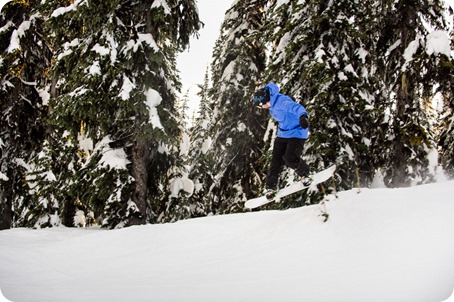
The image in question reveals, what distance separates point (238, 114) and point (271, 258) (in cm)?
985

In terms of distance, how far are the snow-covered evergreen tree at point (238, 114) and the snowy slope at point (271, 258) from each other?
7556mm

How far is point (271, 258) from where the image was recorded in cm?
396

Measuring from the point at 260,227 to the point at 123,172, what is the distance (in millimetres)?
4329

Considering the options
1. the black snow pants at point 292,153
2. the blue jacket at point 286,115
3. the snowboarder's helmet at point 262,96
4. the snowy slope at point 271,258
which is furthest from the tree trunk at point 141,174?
the blue jacket at point 286,115

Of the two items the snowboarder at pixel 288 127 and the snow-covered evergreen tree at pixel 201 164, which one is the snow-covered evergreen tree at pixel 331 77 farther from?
the snow-covered evergreen tree at pixel 201 164

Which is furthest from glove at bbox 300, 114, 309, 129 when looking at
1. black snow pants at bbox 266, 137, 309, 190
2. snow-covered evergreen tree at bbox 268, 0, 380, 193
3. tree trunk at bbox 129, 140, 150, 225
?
tree trunk at bbox 129, 140, 150, 225

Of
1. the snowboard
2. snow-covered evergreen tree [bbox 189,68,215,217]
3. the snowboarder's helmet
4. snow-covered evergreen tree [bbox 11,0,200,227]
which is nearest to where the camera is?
the snowboard

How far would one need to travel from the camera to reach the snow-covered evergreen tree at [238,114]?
1325cm

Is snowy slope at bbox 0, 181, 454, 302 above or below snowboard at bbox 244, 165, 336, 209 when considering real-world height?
below

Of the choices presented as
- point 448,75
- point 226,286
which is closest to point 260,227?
point 226,286

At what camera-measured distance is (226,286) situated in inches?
131

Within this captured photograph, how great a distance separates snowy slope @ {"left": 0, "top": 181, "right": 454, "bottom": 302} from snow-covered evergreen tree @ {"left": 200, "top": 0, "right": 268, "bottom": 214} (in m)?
7.56

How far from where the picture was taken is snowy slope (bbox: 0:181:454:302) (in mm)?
3016

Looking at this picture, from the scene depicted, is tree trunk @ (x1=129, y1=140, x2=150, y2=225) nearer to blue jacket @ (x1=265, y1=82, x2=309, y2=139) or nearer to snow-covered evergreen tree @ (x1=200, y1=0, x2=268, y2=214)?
blue jacket @ (x1=265, y1=82, x2=309, y2=139)
